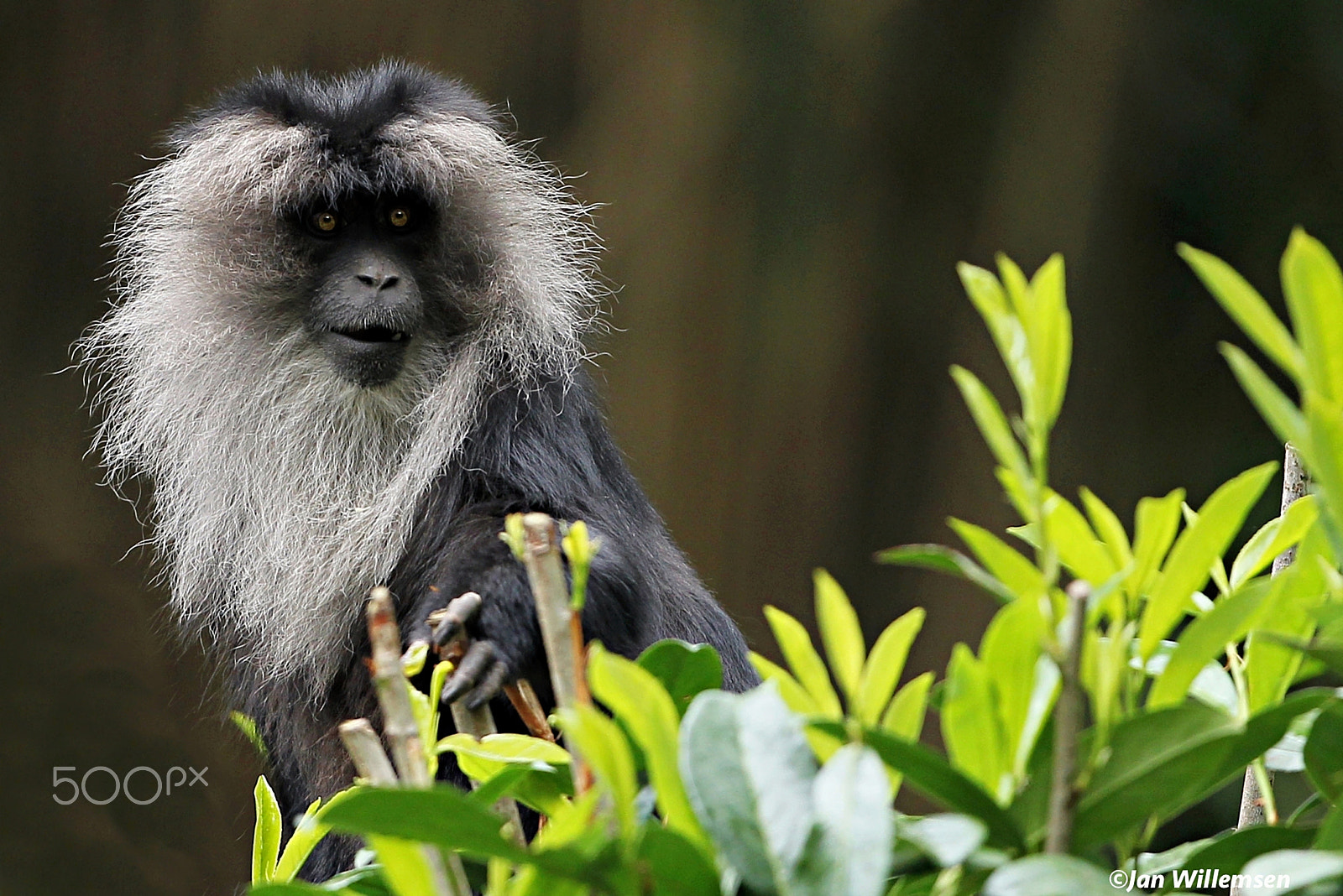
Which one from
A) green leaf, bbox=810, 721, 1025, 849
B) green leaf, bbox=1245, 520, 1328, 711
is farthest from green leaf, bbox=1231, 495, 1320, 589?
green leaf, bbox=810, 721, 1025, 849

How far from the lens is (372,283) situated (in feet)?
7.70

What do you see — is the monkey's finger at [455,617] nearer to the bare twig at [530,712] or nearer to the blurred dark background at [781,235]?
the bare twig at [530,712]

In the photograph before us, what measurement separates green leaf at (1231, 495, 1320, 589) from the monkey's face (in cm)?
163

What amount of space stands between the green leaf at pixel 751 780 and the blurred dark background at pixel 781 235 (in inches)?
163

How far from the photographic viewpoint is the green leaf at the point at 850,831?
0.58 metres

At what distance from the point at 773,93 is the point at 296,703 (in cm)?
314

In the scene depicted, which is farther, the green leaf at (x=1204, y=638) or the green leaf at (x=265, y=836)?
the green leaf at (x=265, y=836)

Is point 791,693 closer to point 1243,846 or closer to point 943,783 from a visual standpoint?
point 943,783

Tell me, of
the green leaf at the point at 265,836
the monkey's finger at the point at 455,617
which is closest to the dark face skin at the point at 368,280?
the monkey's finger at the point at 455,617

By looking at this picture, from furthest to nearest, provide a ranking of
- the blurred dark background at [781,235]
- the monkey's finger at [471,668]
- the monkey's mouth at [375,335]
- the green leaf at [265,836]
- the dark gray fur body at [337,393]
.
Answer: the blurred dark background at [781,235], the monkey's mouth at [375,335], the dark gray fur body at [337,393], the monkey's finger at [471,668], the green leaf at [265,836]

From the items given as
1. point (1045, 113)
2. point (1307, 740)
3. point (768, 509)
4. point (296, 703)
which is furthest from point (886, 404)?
point (1307, 740)

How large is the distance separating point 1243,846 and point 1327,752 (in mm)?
65

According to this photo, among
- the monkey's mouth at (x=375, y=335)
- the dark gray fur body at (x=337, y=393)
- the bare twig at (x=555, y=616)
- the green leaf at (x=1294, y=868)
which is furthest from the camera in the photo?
the monkey's mouth at (x=375, y=335)

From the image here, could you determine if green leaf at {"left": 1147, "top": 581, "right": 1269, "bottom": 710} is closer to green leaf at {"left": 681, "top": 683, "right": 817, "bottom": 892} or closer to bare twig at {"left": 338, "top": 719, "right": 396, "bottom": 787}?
green leaf at {"left": 681, "top": 683, "right": 817, "bottom": 892}
